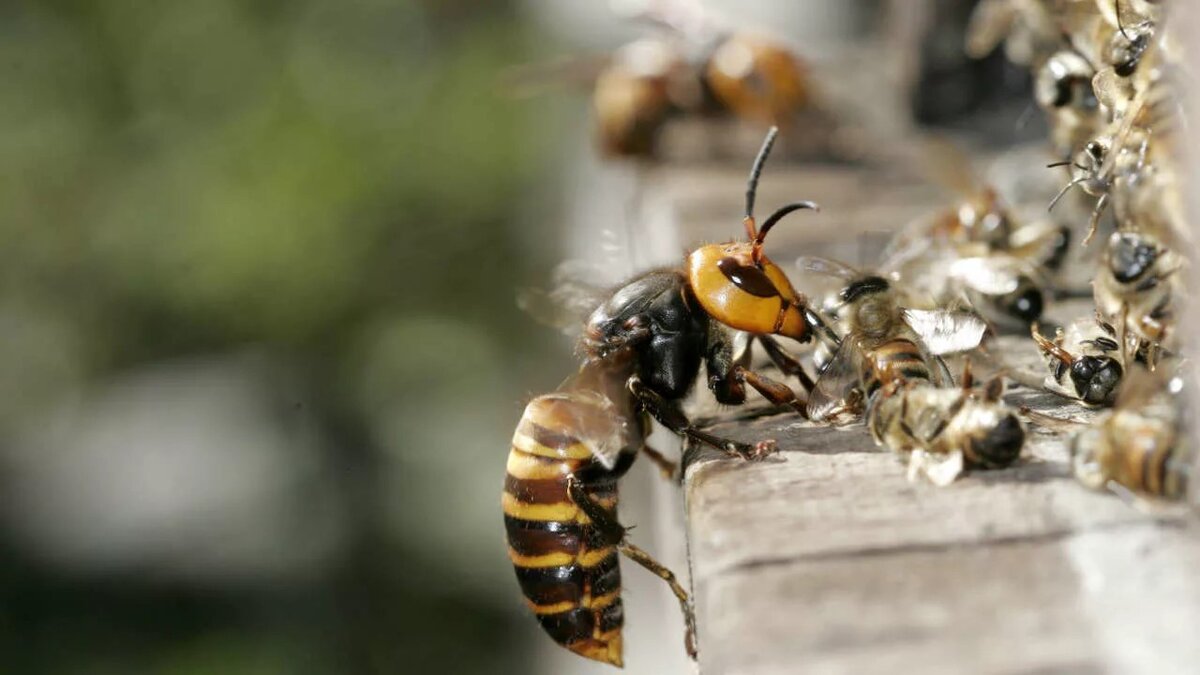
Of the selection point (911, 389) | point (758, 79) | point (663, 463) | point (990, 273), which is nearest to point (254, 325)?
point (758, 79)

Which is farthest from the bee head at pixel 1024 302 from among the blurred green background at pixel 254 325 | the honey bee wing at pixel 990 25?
the blurred green background at pixel 254 325

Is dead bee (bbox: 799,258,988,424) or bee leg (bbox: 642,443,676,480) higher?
dead bee (bbox: 799,258,988,424)

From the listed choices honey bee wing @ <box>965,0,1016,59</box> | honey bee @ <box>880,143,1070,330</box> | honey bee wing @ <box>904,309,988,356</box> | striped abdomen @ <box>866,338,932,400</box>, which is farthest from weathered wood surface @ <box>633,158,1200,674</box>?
honey bee wing @ <box>965,0,1016,59</box>

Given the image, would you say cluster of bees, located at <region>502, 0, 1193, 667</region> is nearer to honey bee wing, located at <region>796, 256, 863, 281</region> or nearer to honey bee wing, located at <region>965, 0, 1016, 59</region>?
honey bee wing, located at <region>796, 256, 863, 281</region>

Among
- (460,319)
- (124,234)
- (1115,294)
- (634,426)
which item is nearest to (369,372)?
(460,319)

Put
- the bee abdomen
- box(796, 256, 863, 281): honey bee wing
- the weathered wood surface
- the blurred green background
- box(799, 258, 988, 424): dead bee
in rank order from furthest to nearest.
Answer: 1. the blurred green background
2. box(796, 256, 863, 281): honey bee wing
3. box(799, 258, 988, 424): dead bee
4. the bee abdomen
5. the weathered wood surface

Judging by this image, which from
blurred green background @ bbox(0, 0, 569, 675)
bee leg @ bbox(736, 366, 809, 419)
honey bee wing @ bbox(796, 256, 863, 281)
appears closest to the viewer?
bee leg @ bbox(736, 366, 809, 419)

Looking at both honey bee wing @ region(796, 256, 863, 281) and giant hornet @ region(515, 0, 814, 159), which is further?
giant hornet @ region(515, 0, 814, 159)

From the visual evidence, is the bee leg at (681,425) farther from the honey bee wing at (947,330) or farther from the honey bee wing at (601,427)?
the honey bee wing at (947,330)
